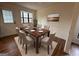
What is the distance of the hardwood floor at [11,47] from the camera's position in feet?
3.98

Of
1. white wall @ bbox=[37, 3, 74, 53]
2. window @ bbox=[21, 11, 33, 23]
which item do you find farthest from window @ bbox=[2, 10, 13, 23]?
white wall @ bbox=[37, 3, 74, 53]

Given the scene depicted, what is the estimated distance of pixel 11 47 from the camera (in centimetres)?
123

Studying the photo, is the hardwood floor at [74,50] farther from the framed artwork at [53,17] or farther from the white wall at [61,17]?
the framed artwork at [53,17]

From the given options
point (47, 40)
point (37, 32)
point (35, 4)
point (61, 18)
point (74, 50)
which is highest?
point (35, 4)

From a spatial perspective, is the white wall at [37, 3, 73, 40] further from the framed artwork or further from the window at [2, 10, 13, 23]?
the window at [2, 10, 13, 23]

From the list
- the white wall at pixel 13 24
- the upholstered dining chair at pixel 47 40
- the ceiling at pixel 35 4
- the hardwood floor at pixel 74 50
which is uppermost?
the ceiling at pixel 35 4

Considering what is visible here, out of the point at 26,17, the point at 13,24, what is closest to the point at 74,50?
the point at 26,17

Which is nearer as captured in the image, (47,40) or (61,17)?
(61,17)

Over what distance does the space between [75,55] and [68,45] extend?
220 millimetres

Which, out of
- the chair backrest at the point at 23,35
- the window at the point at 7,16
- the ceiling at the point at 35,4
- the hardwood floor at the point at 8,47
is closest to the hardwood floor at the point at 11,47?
the hardwood floor at the point at 8,47

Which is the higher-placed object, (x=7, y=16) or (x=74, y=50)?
(x=7, y=16)

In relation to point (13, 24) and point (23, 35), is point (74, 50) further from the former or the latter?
point (13, 24)

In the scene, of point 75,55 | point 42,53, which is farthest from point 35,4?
point 75,55

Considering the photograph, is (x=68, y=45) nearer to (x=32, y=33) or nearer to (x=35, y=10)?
(x=32, y=33)
